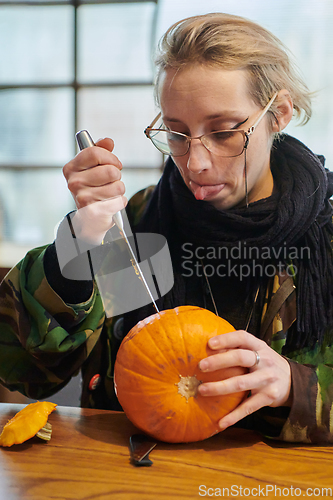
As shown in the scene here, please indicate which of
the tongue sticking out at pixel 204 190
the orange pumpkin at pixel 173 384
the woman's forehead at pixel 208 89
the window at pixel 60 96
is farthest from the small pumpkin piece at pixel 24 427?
the window at pixel 60 96

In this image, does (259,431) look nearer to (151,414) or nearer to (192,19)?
(151,414)

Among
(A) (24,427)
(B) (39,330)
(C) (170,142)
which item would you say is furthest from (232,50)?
(A) (24,427)

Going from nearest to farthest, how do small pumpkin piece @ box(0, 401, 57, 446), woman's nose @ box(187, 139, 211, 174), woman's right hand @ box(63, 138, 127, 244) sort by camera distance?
1. small pumpkin piece @ box(0, 401, 57, 446)
2. woman's right hand @ box(63, 138, 127, 244)
3. woman's nose @ box(187, 139, 211, 174)

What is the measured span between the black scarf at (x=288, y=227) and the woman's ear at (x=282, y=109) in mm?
116

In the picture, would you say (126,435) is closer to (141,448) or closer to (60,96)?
(141,448)

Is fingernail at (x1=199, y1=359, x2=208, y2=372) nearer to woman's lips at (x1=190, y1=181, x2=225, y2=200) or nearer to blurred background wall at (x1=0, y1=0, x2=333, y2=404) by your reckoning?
woman's lips at (x1=190, y1=181, x2=225, y2=200)

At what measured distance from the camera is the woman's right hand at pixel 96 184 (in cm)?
80

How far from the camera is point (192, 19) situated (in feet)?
3.28

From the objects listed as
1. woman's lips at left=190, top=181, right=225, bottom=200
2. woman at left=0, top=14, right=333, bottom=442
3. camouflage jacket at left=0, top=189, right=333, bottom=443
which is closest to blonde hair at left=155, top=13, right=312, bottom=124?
woman at left=0, top=14, right=333, bottom=442

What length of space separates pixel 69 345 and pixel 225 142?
0.58 metres

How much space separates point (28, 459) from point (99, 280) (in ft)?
1.94

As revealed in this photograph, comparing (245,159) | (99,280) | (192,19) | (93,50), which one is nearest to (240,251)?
(245,159)

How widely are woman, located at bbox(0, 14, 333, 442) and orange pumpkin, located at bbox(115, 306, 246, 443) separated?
0.06 meters

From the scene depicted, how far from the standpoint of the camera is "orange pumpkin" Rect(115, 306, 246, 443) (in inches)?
26.4
